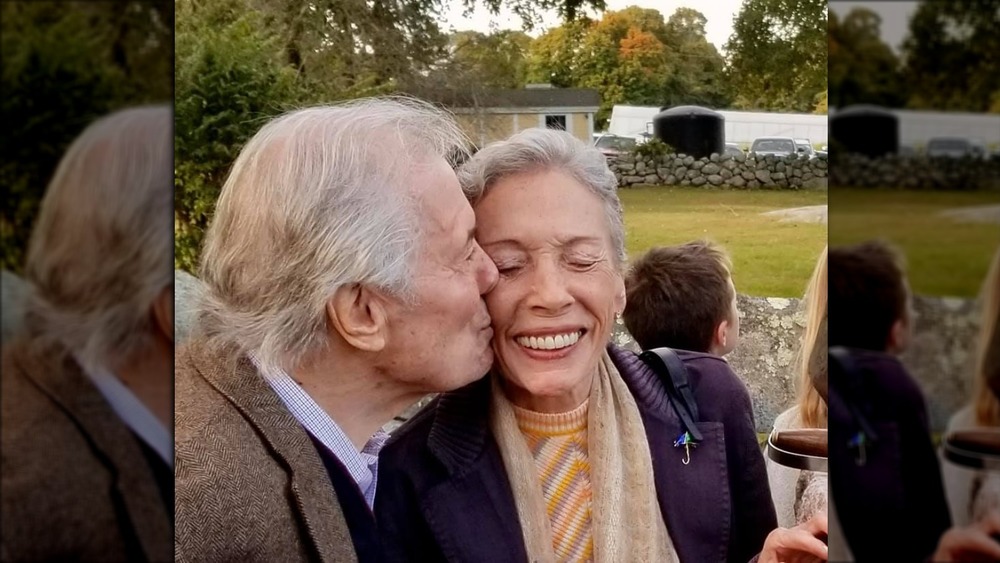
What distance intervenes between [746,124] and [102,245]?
164 cm

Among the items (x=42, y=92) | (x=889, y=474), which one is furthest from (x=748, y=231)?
(x=42, y=92)

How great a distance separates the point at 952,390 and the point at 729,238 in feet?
2.48

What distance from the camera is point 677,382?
2.54 metres

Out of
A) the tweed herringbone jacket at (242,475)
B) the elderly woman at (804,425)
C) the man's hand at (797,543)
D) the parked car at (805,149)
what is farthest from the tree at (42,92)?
the man's hand at (797,543)

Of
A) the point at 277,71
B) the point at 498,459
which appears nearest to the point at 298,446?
the point at 498,459

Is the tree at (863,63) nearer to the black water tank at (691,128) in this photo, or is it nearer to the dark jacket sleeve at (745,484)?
the black water tank at (691,128)

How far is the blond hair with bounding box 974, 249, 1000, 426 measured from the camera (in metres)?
1.90

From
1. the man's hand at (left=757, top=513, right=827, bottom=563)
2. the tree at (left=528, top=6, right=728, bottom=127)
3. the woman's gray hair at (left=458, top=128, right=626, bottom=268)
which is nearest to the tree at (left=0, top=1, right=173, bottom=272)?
the woman's gray hair at (left=458, top=128, right=626, bottom=268)

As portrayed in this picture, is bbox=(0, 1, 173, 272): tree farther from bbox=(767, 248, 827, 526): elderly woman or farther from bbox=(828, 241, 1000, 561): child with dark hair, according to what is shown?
bbox=(767, 248, 827, 526): elderly woman

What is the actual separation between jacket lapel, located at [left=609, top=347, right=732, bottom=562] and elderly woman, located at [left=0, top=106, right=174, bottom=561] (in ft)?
4.07

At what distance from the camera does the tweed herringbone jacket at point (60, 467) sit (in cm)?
161

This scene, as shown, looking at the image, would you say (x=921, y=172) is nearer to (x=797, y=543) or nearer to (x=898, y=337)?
(x=898, y=337)

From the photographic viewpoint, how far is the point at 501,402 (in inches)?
99.0

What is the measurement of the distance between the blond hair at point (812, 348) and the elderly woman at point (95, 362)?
1.64 m
